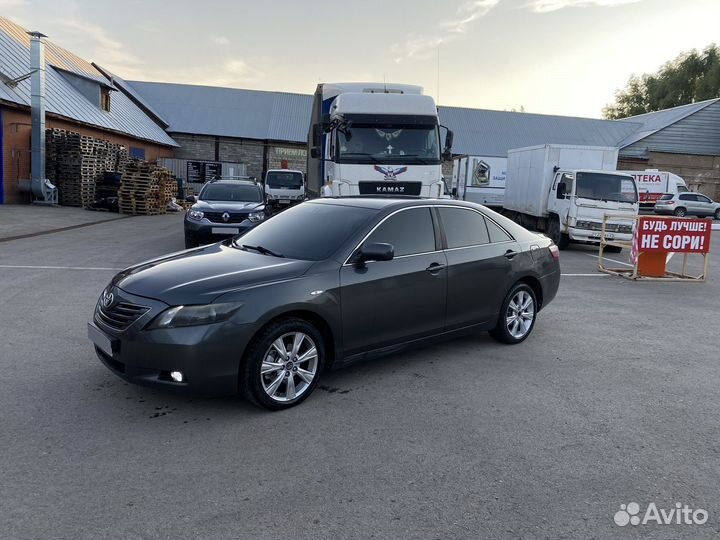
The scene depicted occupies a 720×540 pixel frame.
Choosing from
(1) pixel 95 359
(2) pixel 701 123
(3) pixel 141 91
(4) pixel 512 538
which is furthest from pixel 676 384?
(2) pixel 701 123

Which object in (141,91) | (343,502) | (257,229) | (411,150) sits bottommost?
(343,502)

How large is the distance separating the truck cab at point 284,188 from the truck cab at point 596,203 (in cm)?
1310

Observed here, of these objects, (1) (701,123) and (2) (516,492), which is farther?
(1) (701,123)

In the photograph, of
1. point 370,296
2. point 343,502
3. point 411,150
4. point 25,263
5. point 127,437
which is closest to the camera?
point 343,502

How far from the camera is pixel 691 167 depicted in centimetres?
4278

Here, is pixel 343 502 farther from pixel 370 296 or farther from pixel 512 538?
pixel 370 296

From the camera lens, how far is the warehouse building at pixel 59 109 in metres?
20.3

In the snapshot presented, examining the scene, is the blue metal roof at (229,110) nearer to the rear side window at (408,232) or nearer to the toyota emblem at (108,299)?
the rear side window at (408,232)

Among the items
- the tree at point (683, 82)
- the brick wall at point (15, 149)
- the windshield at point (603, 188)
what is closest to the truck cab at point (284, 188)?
the brick wall at point (15, 149)

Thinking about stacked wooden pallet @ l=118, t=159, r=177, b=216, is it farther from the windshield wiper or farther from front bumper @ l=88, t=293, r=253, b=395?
front bumper @ l=88, t=293, r=253, b=395

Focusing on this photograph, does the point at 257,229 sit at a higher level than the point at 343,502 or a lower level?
higher

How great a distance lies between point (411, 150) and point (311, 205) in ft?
21.2

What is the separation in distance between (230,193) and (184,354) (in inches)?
376

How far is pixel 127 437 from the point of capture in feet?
12.0
